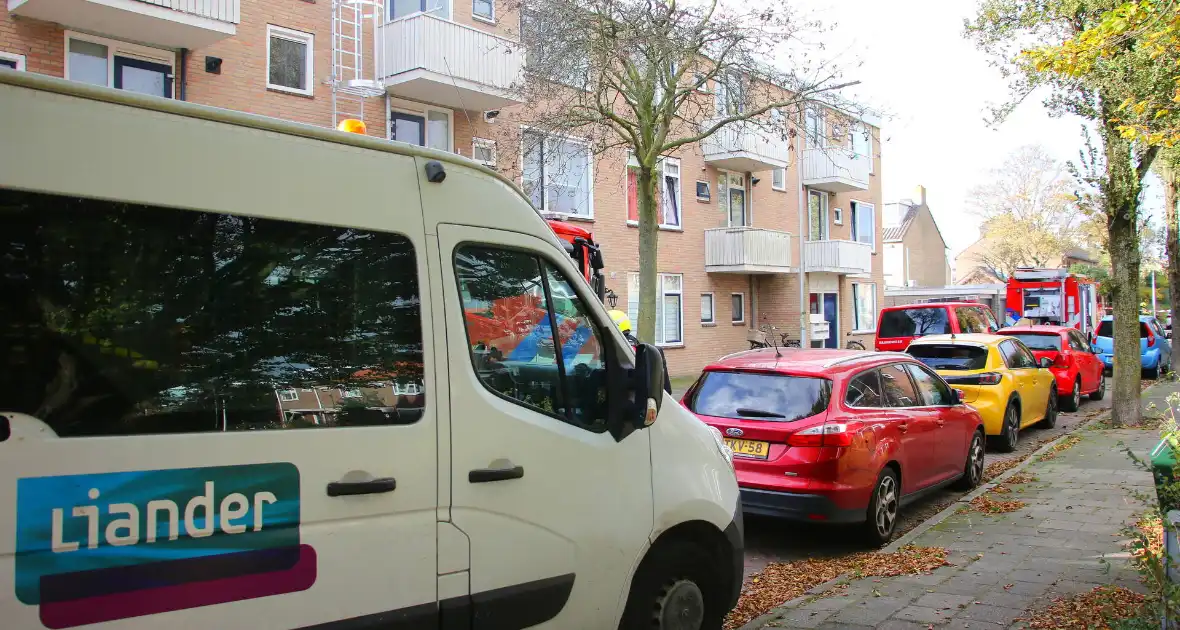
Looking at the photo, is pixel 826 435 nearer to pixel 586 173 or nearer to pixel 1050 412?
pixel 1050 412

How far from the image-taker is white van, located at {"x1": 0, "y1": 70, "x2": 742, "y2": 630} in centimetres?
239

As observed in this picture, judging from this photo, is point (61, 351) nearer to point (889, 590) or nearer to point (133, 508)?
point (133, 508)

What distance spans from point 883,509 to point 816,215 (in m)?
25.3

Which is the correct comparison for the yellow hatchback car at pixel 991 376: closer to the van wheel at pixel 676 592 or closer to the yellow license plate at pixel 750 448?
the yellow license plate at pixel 750 448

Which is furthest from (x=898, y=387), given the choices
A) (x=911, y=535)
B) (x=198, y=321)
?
(x=198, y=321)

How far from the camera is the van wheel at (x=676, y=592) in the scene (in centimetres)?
391

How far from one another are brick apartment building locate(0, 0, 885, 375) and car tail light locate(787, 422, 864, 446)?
4472mm

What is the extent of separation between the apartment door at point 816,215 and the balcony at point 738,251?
554 centimetres

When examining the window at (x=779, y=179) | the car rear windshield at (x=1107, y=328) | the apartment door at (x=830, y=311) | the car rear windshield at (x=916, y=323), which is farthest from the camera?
the apartment door at (x=830, y=311)

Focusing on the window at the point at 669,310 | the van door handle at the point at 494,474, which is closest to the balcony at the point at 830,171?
the window at the point at 669,310

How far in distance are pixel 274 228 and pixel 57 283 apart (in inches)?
25.6

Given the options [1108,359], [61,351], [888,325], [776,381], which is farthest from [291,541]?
[1108,359]

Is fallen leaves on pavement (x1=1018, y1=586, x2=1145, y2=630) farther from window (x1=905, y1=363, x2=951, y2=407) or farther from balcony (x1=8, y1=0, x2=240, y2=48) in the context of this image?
balcony (x1=8, y1=0, x2=240, y2=48)

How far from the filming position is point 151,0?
12.2 meters
